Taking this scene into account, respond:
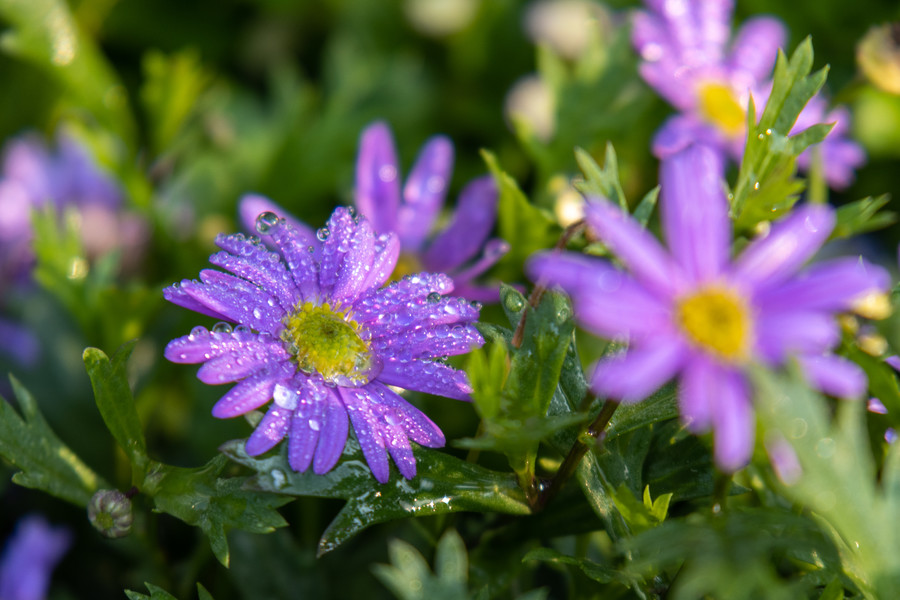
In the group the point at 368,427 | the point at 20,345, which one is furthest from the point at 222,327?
the point at 20,345

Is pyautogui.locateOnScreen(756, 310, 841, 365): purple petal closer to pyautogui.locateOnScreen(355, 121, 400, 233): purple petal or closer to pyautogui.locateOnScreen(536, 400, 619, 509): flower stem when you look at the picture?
pyautogui.locateOnScreen(536, 400, 619, 509): flower stem

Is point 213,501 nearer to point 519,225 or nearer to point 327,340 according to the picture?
point 327,340

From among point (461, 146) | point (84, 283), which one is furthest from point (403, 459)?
point (461, 146)

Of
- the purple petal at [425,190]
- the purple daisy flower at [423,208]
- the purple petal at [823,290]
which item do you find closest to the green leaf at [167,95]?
the purple daisy flower at [423,208]

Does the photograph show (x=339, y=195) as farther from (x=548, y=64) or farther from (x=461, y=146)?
(x=548, y=64)

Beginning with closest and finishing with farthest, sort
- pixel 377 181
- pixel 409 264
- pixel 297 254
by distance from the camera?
pixel 297 254
pixel 377 181
pixel 409 264

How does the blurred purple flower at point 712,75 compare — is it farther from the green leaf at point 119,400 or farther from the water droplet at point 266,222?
the green leaf at point 119,400

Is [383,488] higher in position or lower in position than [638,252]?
lower
